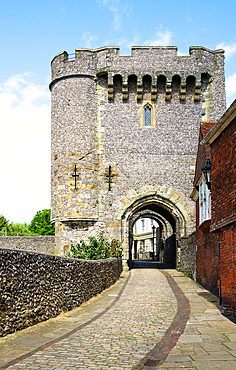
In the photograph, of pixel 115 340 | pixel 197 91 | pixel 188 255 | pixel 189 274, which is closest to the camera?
pixel 115 340

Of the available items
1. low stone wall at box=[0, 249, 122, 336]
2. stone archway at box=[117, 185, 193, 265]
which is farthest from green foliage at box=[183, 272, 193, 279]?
low stone wall at box=[0, 249, 122, 336]

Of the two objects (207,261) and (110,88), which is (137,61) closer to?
(110,88)

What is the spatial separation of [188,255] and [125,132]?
7.09 metres

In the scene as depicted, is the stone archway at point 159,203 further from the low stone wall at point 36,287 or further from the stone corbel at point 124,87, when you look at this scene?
the low stone wall at point 36,287

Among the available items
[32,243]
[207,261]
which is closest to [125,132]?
[32,243]

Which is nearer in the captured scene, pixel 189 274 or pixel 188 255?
pixel 189 274

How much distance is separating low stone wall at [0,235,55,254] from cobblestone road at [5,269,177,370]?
1261cm

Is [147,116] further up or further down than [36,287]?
further up

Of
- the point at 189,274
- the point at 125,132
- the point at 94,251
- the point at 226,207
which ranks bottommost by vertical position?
the point at 189,274

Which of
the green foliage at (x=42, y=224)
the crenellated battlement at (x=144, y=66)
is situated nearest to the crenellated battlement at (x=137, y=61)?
the crenellated battlement at (x=144, y=66)

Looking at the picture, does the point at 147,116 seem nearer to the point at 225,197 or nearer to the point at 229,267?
the point at 225,197

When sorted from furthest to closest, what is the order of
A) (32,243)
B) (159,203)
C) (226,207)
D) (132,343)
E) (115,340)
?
(32,243) → (159,203) → (226,207) → (115,340) → (132,343)

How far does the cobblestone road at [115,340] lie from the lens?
4.79 meters

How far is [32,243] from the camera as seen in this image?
22.4m
